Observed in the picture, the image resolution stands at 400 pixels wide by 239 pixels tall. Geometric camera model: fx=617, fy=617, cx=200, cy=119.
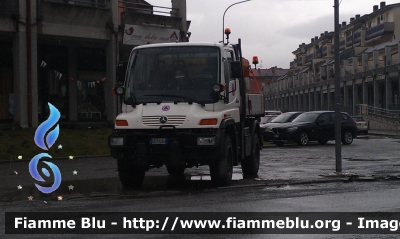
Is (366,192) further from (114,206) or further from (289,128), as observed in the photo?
(289,128)

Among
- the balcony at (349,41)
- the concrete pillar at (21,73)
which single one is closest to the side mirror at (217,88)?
the concrete pillar at (21,73)

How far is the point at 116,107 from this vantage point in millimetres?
31312

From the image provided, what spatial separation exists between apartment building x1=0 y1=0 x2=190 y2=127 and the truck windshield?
15.7 metres

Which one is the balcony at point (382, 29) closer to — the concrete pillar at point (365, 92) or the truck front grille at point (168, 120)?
the concrete pillar at point (365, 92)

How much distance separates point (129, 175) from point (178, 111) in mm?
2003

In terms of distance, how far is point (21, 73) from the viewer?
2720 centimetres

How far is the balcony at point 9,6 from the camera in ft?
87.7

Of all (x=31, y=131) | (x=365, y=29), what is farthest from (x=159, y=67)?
(x=365, y=29)

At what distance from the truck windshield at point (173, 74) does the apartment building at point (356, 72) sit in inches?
1773

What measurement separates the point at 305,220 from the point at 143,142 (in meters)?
4.53

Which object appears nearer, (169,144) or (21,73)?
(169,144)

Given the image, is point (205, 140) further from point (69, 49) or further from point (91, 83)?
point (91, 83)

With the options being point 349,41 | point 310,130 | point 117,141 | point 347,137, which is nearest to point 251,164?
point 117,141

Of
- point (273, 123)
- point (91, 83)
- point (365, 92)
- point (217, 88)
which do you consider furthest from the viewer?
Result: point (365, 92)
